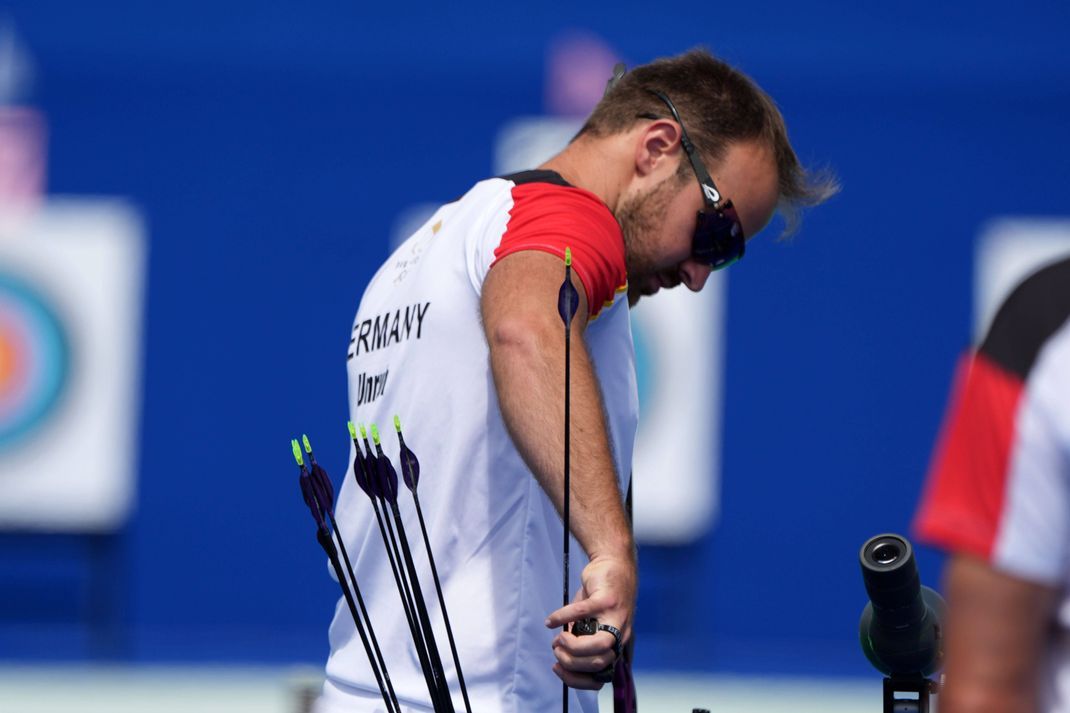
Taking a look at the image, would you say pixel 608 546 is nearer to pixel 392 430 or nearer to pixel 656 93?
pixel 392 430

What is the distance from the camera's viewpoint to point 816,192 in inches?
73.4

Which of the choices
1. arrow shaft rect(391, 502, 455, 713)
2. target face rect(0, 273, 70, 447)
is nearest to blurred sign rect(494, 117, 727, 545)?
target face rect(0, 273, 70, 447)

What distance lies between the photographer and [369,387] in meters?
1.66

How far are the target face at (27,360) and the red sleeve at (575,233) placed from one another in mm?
4645

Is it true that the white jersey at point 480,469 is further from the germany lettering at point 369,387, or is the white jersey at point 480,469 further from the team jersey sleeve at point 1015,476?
the team jersey sleeve at point 1015,476

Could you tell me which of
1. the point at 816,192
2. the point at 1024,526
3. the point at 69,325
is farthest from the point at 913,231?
the point at 1024,526

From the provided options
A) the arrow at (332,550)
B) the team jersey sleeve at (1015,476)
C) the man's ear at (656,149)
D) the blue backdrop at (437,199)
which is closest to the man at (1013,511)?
the team jersey sleeve at (1015,476)

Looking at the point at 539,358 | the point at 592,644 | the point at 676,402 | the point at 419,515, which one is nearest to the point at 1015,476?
the point at 592,644

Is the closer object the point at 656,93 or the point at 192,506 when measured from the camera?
the point at 656,93

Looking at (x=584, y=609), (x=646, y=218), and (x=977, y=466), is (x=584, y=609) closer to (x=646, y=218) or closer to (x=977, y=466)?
(x=977, y=466)

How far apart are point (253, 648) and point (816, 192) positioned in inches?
158

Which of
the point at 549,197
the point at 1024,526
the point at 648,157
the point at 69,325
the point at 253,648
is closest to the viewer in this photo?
the point at 1024,526

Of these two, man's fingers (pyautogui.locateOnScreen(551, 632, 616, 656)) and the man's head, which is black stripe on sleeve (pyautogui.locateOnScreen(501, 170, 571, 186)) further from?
man's fingers (pyautogui.locateOnScreen(551, 632, 616, 656))

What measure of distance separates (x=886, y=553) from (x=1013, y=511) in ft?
2.55
